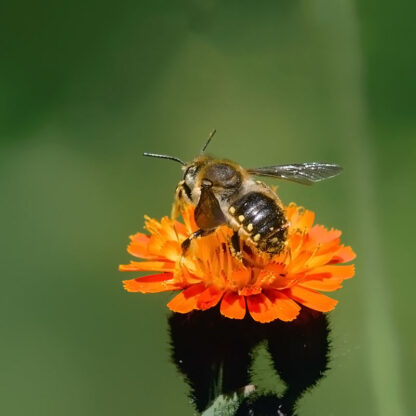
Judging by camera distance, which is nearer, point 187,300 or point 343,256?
point 187,300

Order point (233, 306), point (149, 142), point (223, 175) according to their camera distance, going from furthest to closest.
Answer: point (149, 142) → point (223, 175) → point (233, 306)

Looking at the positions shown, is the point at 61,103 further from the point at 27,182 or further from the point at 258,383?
the point at 258,383

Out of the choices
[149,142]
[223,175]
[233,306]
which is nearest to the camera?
[233,306]

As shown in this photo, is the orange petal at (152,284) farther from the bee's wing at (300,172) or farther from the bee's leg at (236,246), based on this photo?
the bee's wing at (300,172)

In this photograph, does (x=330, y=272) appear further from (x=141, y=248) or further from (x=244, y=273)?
(x=141, y=248)

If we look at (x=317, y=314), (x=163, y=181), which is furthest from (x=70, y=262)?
(x=317, y=314)

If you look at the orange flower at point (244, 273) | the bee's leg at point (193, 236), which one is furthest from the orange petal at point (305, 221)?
the bee's leg at point (193, 236)

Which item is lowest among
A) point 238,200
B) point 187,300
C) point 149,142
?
point 187,300

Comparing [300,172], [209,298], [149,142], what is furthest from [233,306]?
[149,142]
